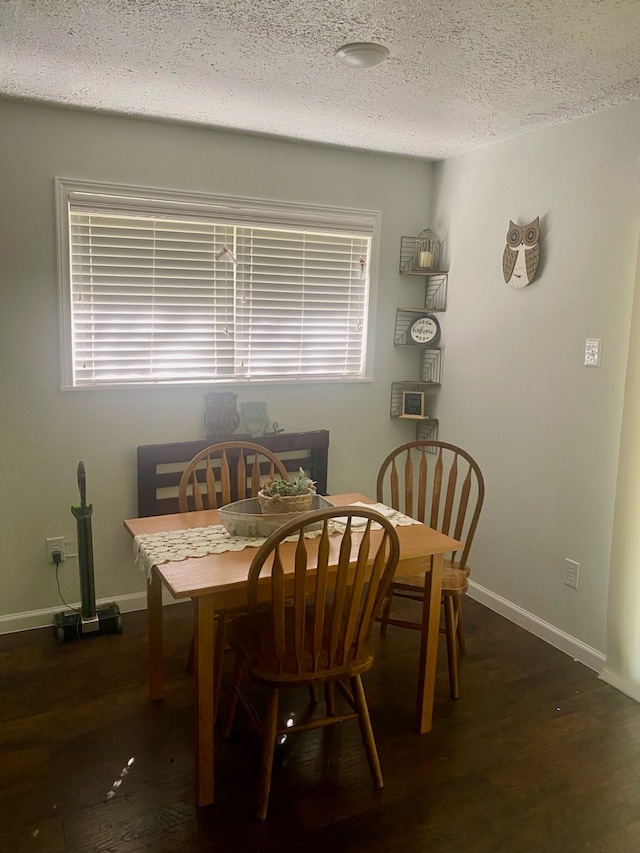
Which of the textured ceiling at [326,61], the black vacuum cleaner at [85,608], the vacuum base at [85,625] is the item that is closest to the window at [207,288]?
the textured ceiling at [326,61]

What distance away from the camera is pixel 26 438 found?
3.05 m

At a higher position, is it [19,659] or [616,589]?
[616,589]

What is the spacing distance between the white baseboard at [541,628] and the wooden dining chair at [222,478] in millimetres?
1326

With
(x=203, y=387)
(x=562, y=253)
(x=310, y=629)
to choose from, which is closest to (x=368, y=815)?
(x=310, y=629)

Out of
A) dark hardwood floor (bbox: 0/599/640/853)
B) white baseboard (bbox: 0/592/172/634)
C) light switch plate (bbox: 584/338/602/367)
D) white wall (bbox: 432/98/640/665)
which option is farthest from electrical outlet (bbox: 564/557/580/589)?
white baseboard (bbox: 0/592/172/634)

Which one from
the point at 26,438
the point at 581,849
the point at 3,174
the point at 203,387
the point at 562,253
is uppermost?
the point at 3,174

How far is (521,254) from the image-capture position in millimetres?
3184

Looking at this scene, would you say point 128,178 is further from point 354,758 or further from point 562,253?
point 354,758

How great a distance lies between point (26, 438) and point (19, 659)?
38.2 inches

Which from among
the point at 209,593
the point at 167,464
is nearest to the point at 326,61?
the point at 209,593

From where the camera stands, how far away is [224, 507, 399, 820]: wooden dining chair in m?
1.88

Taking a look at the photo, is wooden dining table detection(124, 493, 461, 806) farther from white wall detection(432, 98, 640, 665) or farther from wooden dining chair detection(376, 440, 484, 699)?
white wall detection(432, 98, 640, 665)

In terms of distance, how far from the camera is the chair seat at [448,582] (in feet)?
8.65

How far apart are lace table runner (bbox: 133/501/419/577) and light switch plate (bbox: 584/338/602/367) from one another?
4.03 ft
